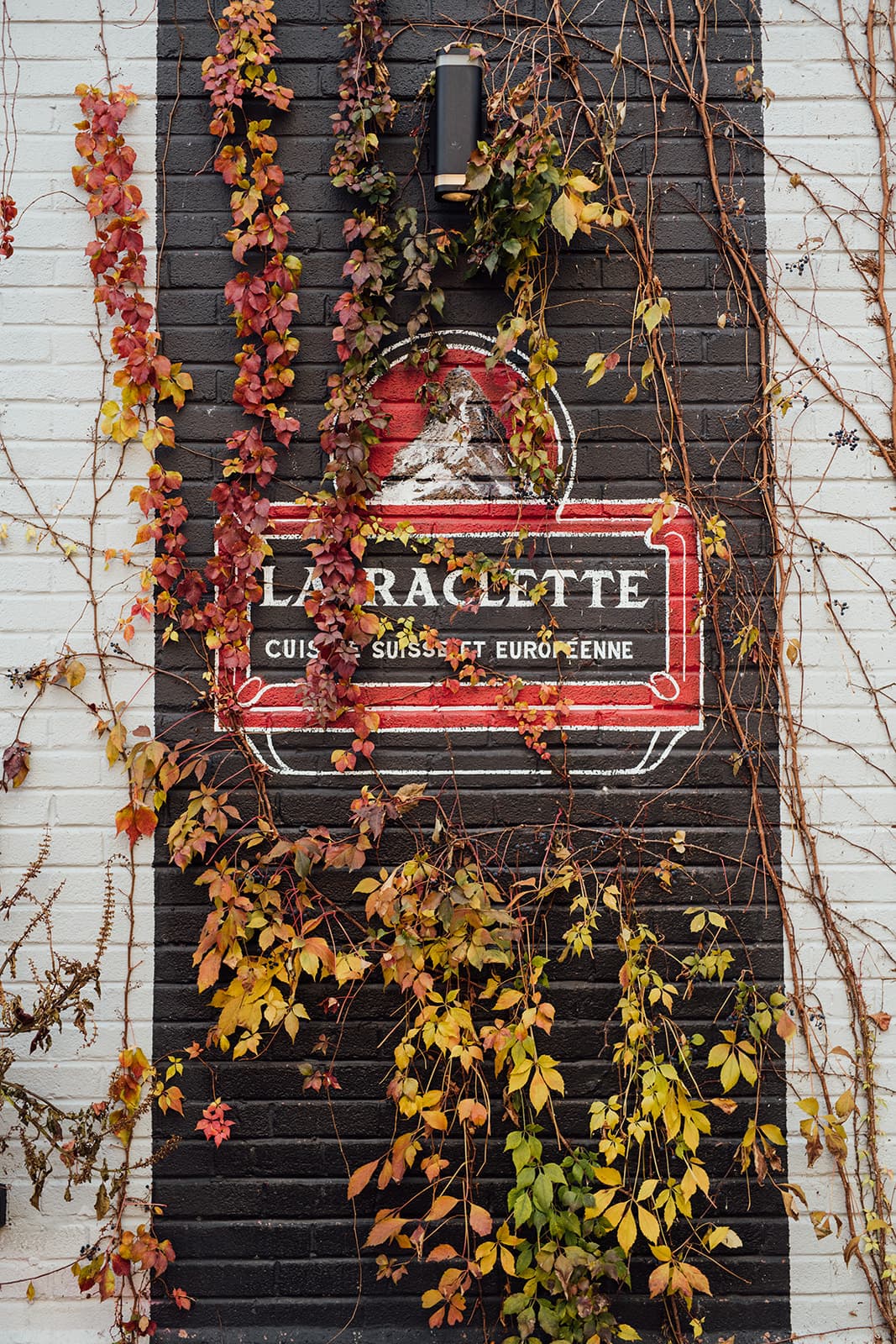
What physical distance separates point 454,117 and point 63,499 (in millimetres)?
1317

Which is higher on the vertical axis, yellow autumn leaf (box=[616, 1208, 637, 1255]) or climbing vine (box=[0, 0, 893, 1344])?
climbing vine (box=[0, 0, 893, 1344])

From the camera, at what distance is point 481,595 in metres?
2.47

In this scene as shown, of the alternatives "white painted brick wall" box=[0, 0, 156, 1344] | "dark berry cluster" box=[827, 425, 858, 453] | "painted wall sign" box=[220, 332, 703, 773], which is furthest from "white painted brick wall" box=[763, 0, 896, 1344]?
"white painted brick wall" box=[0, 0, 156, 1344]

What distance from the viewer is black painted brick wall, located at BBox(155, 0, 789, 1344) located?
239 cm

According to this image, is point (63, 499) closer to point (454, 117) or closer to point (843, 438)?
point (454, 117)

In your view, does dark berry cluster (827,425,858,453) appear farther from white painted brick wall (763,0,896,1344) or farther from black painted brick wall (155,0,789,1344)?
black painted brick wall (155,0,789,1344)

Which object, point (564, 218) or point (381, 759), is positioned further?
point (381, 759)

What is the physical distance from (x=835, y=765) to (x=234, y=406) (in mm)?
1756

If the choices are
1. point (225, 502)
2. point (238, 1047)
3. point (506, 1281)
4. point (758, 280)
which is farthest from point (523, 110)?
point (506, 1281)

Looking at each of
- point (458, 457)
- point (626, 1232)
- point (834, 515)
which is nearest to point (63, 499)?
point (458, 457)

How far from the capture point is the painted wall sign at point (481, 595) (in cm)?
248

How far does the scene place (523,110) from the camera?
8.02ft

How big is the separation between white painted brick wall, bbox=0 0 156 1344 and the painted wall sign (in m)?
0.37

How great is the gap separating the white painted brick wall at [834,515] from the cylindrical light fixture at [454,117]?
77 cm
